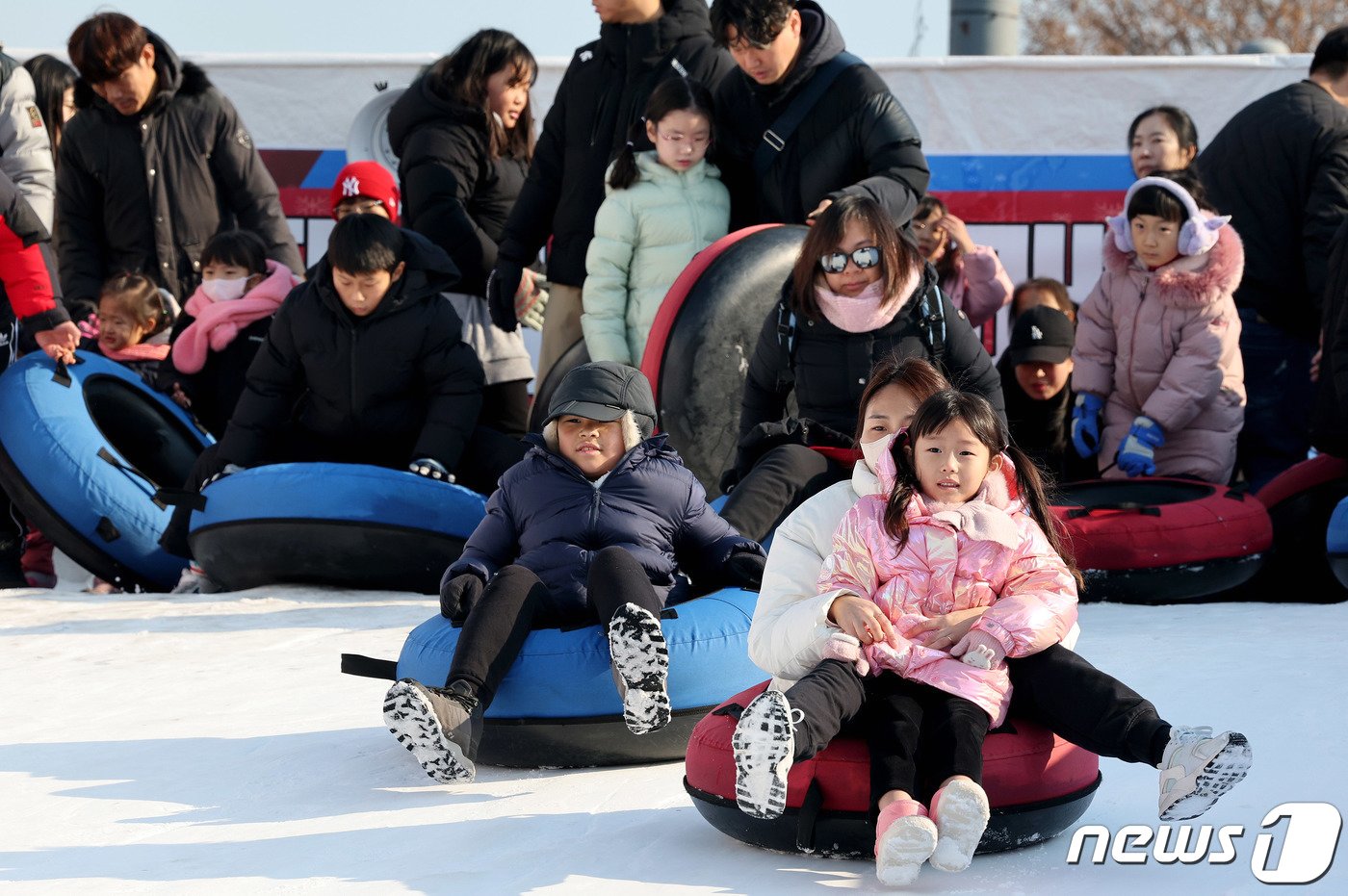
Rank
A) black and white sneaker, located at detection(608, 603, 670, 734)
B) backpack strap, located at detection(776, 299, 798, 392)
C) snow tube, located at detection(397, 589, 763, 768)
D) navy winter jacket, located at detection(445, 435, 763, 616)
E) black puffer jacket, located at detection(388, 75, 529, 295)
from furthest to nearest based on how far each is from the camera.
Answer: black puffer jacket, located at detection(388, 75, 529, 295)
backpack strap, located at detection(776, 299, 798, 392)
navy winter jacket, located at detection(445, 435, 763, 616)
snow tube, located at detection(397, 589, 763, 768)
black and white sneaker, located at detection(608, 603, 670, 734)

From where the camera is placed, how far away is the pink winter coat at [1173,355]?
5789mm

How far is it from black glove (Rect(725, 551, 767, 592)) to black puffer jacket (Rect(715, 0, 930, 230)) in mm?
1904

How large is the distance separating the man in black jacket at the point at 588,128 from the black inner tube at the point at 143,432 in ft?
4.93

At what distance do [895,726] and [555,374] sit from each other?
364 cm

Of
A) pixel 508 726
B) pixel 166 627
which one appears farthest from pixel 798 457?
pixel 166 627

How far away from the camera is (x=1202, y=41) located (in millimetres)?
26484

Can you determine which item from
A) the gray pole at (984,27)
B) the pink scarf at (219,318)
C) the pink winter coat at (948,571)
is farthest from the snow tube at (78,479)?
the gray pole at (984,27)

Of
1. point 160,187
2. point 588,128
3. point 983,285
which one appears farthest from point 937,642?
point 160,187

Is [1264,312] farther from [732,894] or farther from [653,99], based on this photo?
[732,894]

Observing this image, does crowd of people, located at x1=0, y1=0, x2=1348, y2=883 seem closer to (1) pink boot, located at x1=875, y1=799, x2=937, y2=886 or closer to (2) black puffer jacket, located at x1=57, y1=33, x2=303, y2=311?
(2) black puffer jacket, located at x1=57, y1=33, x2=303, y2=311

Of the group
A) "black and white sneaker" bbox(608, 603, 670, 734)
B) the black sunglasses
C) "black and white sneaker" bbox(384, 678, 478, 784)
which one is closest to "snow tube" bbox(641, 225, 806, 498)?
the black sunglasses

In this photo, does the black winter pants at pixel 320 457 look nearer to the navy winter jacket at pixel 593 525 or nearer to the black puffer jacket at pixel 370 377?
A: the black puffer jacket at pixel 370 377

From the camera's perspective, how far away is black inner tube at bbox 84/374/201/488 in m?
6.66

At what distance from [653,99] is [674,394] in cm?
101
